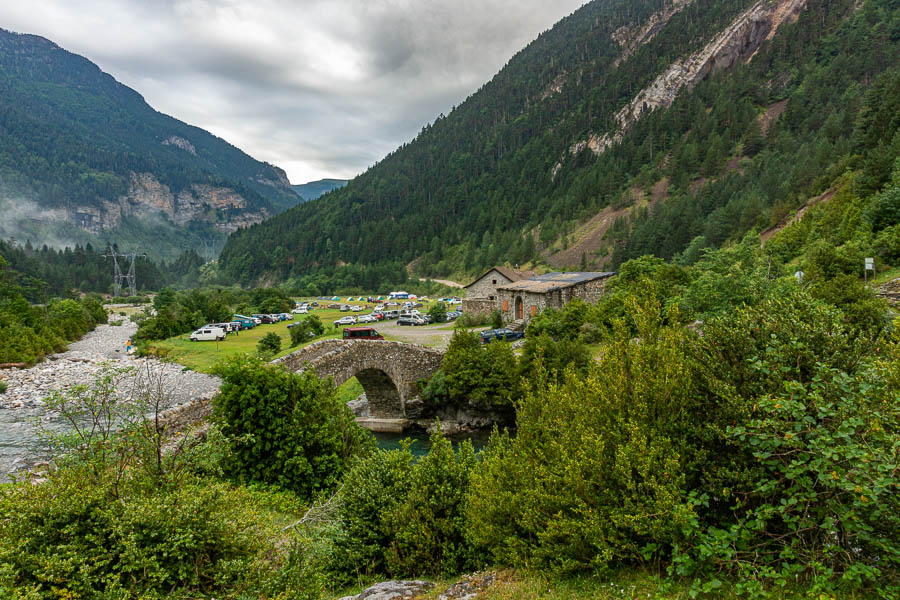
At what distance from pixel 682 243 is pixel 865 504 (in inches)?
2927

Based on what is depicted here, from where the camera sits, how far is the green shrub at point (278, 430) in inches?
461

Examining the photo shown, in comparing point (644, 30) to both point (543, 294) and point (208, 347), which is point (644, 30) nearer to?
point (543, 294)

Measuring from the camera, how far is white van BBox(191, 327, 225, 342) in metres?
44.5

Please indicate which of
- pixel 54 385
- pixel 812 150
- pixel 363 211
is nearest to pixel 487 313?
pixel 54 385

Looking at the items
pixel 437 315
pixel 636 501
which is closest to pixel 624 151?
pixel 437 315

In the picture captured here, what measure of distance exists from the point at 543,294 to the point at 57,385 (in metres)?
37.8

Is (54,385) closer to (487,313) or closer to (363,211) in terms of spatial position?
(487,313)

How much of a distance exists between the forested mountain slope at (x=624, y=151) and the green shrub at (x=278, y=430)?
3954 centimetres

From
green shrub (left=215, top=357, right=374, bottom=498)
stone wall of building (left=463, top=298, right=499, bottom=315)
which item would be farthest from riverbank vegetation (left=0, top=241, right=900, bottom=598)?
stone wall of building (left=463, top=298, right=499, bottom=315)

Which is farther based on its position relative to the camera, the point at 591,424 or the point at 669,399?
the point at 591,424

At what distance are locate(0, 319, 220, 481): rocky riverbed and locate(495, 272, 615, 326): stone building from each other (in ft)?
86.2

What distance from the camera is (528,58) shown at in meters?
198

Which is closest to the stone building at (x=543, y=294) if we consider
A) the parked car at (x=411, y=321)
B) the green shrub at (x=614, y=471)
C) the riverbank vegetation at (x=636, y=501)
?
the parked car at (x=411, y=321)

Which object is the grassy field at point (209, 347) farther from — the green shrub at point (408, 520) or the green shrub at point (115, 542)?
the green shrub at point (115, 542)
